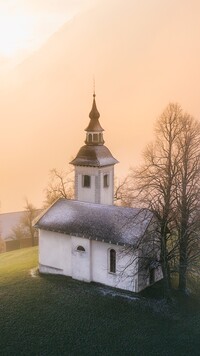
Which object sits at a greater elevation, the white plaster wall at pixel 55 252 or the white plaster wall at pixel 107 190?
the white plaster wall at pixel 107 190

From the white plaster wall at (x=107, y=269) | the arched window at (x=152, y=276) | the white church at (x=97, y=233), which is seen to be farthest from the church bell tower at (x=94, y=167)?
the arched window at (x=152, y=276)

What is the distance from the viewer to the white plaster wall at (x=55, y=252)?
3466cm

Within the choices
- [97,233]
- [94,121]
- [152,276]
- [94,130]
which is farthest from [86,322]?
[94,121]

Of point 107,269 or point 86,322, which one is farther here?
point 107,269

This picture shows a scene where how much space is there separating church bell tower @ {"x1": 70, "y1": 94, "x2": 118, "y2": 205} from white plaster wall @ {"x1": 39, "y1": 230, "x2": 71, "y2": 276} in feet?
13.9

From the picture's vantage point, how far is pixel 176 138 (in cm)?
2947

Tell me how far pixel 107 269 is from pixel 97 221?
3.58m

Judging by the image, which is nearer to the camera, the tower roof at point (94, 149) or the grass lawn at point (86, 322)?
the grass lawn at point (86, 322)

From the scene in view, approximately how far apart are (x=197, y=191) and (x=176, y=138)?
3.72 metres

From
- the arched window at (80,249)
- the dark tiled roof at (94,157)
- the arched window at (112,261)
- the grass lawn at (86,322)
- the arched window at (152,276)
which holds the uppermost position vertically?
the dark tiled roof at (94,157)

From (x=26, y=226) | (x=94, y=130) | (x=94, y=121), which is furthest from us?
(x=26, y=226)

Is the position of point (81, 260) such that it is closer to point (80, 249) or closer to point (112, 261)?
point (80, 249)

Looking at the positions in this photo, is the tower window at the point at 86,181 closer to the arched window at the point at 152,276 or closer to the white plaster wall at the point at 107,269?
the white plaster wall at the point at 107,269

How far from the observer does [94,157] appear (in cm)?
3656
